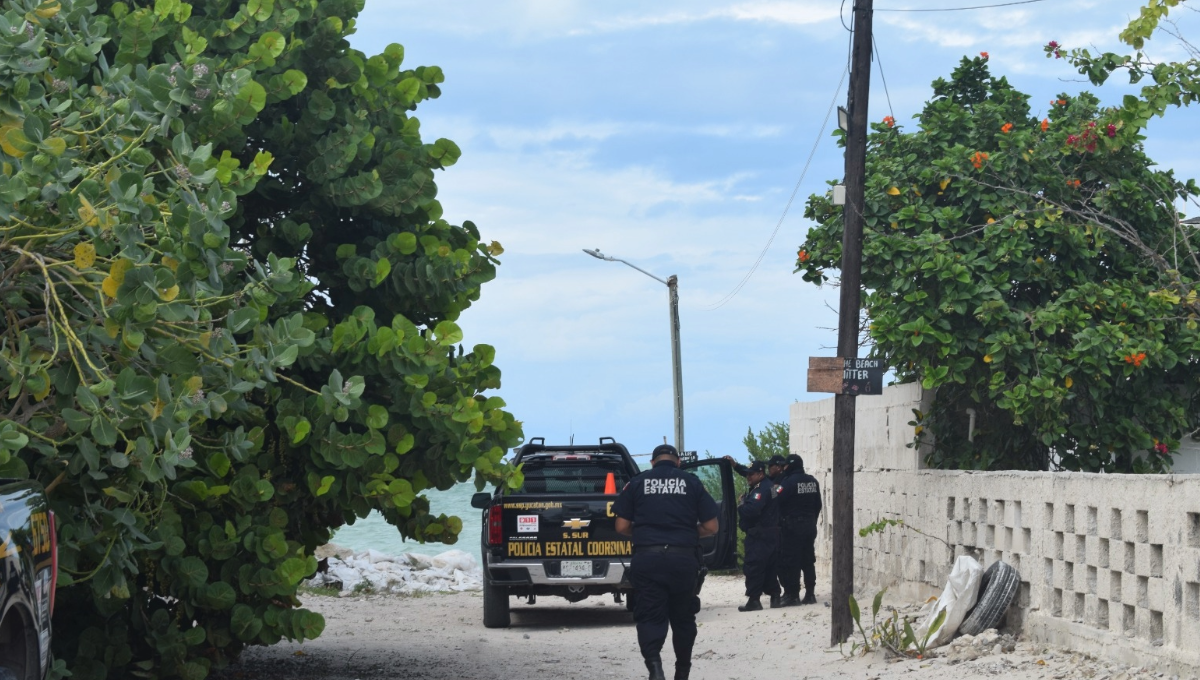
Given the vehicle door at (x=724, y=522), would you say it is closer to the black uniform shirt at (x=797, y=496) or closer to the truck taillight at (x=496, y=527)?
the black uniform shirt at (x=797, y=496)

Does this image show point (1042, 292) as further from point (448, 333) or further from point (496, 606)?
point (448, 333)

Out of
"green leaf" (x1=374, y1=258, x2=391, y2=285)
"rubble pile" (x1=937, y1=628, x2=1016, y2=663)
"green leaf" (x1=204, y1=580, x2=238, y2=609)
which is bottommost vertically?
"rubble pile" (x1=937, y1=628, x2=1016, y2=663)

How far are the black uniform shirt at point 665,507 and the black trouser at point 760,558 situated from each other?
20.9ft

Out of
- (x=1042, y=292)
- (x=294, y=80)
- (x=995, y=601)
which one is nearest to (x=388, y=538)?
(x=1042, y=292)

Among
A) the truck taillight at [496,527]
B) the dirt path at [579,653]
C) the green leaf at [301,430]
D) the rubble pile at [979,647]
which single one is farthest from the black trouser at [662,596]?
the truck taillight at [496,527]

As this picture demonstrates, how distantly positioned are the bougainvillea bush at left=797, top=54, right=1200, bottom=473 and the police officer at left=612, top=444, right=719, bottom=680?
417cm

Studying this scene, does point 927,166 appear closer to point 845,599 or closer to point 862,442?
point 862,442

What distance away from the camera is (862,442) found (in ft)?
55.5

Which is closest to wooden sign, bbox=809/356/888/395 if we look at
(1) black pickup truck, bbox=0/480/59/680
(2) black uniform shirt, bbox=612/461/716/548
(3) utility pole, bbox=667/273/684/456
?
(2) black uniform shirt, bbox=612/461/716/548

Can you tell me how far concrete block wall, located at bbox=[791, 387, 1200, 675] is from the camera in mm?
8898

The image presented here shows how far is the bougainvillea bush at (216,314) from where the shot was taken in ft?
20.5

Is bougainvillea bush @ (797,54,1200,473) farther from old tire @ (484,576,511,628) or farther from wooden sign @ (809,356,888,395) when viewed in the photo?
old tire @ (484,576,511,628)

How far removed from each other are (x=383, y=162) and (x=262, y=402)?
199cm

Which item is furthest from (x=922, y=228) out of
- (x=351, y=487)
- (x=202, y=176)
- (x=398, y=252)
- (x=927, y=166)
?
(x=202, y=176)
